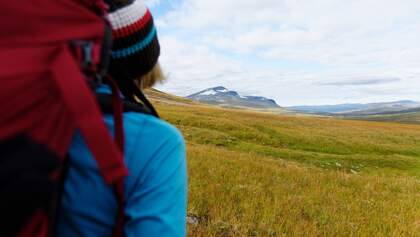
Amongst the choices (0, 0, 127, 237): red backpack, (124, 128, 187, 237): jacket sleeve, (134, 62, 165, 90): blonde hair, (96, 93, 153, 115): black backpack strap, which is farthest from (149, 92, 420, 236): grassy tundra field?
(0, 0, 127, 237): red backpack

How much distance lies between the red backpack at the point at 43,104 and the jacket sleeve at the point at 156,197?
0.30 metres

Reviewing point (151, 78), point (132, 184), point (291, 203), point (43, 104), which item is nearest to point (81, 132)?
point (43, 104)

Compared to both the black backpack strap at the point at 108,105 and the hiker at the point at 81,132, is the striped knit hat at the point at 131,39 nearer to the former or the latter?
the hiker at the point at 81,132

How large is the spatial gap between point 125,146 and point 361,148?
3381 cm

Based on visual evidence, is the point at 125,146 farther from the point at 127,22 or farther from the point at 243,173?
the point at 243,173

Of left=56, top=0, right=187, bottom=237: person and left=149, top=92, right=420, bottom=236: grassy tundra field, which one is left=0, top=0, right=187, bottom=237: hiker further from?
left=149, top=92, right=420, bottom=236: grassy tundra field

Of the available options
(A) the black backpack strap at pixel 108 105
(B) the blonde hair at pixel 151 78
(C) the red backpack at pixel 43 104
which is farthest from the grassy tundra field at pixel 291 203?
(C) the red backpack at pixel 43 104

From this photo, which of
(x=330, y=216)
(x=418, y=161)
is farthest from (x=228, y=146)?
(x=330, y=216)

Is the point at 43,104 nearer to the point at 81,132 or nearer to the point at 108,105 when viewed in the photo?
the point at 81,132

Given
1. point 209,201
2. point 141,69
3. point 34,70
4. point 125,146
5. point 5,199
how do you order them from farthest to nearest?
1. point 209,201
2. point 141,69
3. point 125,146
4. point 34,70
5. point 5,199

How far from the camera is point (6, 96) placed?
121cm

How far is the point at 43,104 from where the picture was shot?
4.17ft

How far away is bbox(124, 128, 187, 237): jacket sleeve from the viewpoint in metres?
1.56

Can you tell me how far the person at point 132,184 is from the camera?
1514 mm
